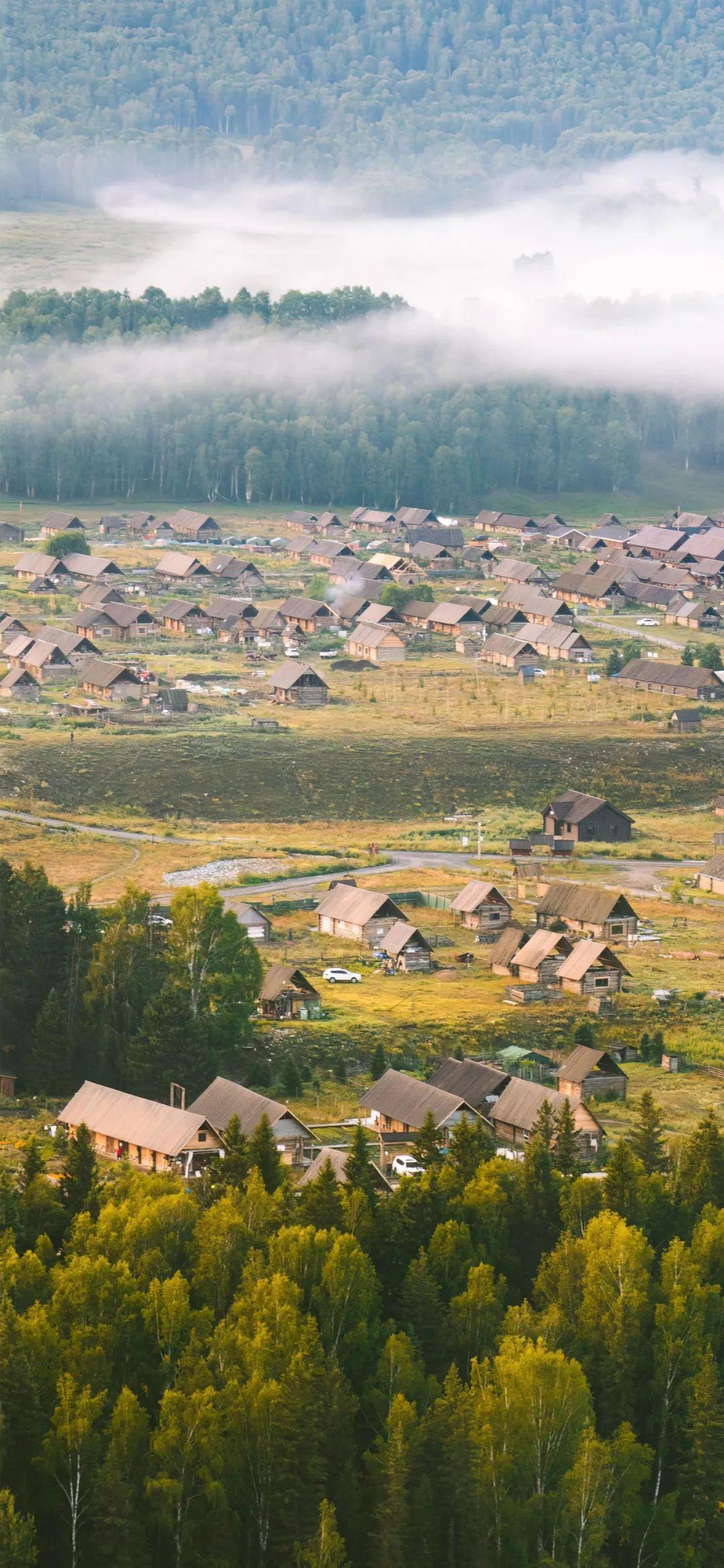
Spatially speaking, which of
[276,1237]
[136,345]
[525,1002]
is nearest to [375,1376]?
[276,1237]

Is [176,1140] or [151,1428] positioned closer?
[151,1428]

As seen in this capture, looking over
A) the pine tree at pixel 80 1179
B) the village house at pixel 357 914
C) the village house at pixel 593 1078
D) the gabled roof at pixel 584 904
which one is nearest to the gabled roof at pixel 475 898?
the gabled roof at pixel 584 904

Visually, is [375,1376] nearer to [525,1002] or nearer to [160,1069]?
[160,1069]

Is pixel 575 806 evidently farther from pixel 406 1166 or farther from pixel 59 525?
pixel 59 525

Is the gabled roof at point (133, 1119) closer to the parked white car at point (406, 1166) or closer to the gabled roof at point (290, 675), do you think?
the parked white car at point (406, 1166)

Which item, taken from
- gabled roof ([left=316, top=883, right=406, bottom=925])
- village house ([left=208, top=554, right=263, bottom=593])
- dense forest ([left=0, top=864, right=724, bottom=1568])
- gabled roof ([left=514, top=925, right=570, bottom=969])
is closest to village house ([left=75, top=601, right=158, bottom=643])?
village house ([left=208, top=554, right=263, bottom=593])

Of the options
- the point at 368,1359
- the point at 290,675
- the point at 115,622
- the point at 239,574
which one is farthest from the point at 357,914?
the point at 239,574
